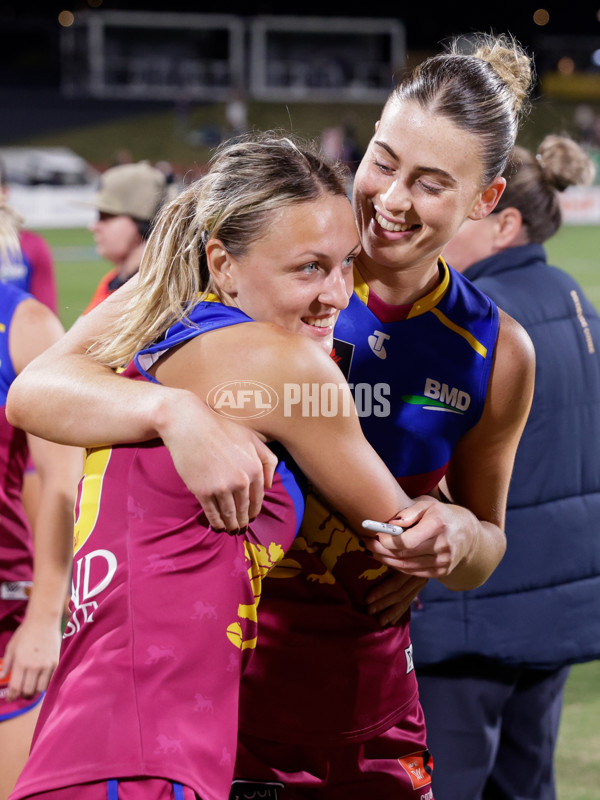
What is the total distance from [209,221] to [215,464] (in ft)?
1.48

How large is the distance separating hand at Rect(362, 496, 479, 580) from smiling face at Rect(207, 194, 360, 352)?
370mm

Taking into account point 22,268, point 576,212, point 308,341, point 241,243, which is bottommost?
point 576,212

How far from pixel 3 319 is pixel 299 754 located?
4.07ft

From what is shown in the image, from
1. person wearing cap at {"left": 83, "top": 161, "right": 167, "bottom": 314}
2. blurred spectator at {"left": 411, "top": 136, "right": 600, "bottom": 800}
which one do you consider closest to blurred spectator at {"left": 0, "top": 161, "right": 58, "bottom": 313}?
person wearing cap at {"left": 83, "top": 161, "right": 167, "bottom": 314}

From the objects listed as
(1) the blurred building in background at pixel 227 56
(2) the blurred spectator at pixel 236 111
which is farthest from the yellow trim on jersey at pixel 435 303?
(1) the blurred building in background at pixel 227 56

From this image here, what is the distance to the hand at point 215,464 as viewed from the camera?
4.66 feet

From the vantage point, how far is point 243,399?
1.51 meters

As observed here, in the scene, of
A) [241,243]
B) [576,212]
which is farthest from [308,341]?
[576,212]

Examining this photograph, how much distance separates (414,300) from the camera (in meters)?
2.01

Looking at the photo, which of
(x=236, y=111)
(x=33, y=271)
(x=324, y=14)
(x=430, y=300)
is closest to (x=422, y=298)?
(x=430, y=300)

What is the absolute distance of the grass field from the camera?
11.6ft

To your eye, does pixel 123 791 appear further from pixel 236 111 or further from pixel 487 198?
pixel 236 111

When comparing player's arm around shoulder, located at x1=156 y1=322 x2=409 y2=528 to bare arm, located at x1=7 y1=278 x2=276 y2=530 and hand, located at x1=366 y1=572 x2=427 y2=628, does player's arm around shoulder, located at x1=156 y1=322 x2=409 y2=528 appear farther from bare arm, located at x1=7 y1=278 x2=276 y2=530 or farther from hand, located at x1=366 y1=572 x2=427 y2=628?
hand, located at x1=366 y1=572 x2=427 y2=628

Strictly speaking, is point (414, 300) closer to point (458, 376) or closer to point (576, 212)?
point (458, 376)
